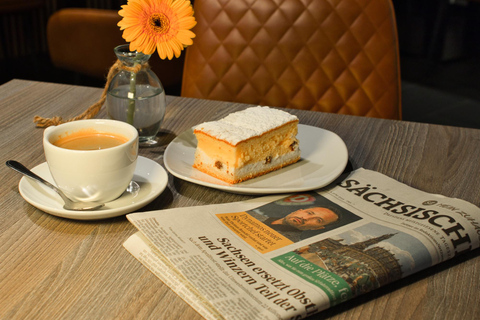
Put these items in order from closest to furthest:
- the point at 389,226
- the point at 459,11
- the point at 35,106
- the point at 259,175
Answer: the point at 389,226 → the point at 259,175 → the point at 35,106 → the point at 459,11

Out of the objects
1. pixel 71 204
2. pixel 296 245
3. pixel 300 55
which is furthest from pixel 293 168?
pixel 300 55

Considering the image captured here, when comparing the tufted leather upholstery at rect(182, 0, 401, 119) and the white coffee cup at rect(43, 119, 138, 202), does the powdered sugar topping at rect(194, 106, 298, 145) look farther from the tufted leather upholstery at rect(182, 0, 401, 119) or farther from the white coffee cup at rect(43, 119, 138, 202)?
the tufted leather upholstery at rect(182, 0, 401, 119)

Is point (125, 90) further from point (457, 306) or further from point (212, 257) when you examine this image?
point (457, 306)

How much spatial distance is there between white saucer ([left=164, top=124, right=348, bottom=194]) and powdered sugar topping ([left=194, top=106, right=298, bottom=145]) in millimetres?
70

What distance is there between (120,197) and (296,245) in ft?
0.95

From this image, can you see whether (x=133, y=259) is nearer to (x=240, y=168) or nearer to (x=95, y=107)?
(x=240, y=168)

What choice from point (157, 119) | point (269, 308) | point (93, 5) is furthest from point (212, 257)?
point (93, 5)

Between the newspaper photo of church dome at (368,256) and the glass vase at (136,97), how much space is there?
47 cm

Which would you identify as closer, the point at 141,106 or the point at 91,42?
the point at 141,106

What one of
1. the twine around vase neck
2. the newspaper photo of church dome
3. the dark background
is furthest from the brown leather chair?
the newspaper photo of church dome

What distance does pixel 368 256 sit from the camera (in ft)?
1.96

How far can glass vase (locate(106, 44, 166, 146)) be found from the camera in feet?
3.09

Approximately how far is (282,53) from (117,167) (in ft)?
3.06

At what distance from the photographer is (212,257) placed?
60 centimetres
